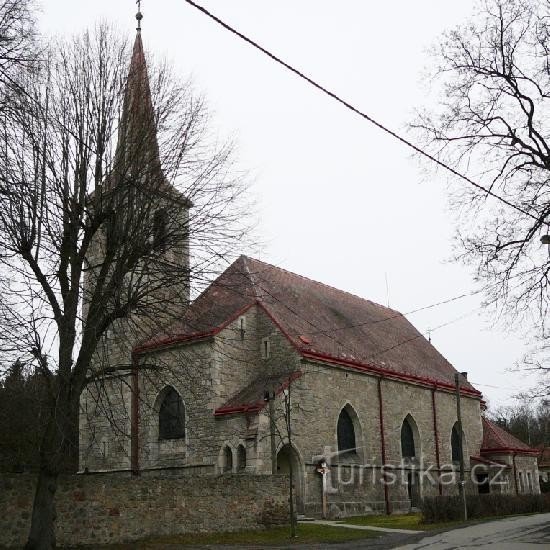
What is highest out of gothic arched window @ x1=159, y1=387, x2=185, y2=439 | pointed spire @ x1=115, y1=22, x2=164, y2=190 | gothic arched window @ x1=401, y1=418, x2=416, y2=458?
pointed spire @ x1=115, y1=22, x2=164, y2=190

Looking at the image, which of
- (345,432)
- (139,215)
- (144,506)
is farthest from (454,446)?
(139,215)

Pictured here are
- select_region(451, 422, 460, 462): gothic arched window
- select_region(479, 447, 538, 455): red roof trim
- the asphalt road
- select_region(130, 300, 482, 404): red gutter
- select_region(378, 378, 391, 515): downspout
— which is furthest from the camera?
select_region(479, 447, 538, 455): red roof trim

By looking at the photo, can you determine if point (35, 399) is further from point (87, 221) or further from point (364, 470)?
point (364, 470)

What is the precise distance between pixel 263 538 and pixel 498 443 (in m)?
23.2

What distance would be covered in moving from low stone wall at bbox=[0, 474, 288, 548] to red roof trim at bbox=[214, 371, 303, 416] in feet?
9.56

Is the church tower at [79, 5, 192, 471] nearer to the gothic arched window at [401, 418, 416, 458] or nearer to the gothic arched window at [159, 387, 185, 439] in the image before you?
the gothic arched window at [159, 387, 185, 439]

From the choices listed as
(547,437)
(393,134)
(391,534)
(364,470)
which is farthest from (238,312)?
(547,437)

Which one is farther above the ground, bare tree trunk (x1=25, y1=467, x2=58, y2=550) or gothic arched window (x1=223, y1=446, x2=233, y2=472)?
gothic arched window (x1=223, y1=446, x2=233, y2=472)

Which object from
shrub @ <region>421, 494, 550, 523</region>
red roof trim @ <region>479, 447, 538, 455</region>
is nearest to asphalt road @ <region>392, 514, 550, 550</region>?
shrub @ <region>421, 494, 550, 523</region>

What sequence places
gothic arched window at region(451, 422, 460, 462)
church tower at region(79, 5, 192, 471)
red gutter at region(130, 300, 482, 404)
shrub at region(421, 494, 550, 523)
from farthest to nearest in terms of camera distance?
gothic arched window at region(451, 422, 460, 462) < red gutter at region(130, 300, 482, 404) < shrub at region(421, 494, 550, 523) < church tower at region(79, 5, 192, 471)

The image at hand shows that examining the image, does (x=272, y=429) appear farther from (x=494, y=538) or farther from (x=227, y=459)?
(x=494, y=538)

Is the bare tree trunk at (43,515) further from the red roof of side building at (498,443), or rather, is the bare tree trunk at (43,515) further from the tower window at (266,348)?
the red roof of side building at (498,443)

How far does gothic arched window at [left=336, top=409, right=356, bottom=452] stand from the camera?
1072 inches

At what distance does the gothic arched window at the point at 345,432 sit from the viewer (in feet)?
89.3
